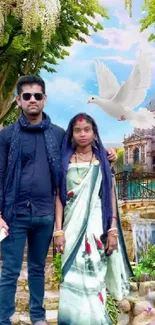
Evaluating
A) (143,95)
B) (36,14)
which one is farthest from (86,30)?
(143,95)

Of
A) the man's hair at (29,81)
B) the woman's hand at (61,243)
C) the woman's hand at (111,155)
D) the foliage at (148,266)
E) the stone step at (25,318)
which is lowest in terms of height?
the stone step at (25,318)

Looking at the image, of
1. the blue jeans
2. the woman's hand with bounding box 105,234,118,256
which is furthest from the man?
the woman's hand with bounding box 105,234,118,256

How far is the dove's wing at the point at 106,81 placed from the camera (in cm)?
748

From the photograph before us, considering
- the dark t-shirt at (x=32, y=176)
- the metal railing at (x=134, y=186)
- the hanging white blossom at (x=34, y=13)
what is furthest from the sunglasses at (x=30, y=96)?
the metal railing at (x=134, y=186)

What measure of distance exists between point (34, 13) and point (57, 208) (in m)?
5.69

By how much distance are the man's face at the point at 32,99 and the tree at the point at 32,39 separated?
5307mm

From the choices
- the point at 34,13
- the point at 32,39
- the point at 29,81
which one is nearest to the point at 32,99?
the point at 29,81

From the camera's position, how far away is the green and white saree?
10.3ft

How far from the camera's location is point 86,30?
1020cm

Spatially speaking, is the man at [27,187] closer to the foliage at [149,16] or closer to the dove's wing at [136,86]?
the dove's wing at [136,86]

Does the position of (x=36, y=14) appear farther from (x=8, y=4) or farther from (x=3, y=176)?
(x=3, y=176)

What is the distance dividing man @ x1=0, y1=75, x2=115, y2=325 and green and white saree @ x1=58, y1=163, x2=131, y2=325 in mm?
132

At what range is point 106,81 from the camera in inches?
305

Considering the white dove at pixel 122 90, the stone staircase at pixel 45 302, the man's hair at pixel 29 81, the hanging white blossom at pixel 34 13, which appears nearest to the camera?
the man's hair at pixel 29 81
